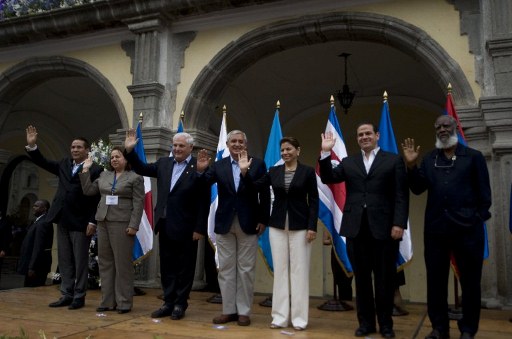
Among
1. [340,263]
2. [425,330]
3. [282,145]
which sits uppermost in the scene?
[282,145]

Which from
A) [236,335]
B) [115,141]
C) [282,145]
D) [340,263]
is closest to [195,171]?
[282,145]

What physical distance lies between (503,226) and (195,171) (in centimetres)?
310

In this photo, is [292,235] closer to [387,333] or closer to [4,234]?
[387,333]

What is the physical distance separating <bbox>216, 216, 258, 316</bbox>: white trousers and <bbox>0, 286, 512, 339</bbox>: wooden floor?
0.60ft

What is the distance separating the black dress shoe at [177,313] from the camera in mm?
4312

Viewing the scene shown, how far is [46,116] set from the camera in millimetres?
10953

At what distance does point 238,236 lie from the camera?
415cm

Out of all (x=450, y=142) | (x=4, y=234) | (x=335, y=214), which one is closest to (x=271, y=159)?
(x=335, y=214)

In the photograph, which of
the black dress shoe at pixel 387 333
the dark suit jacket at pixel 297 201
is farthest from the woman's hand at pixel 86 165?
the black dress shoe at pixel 387 333

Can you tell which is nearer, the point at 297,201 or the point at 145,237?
the point at 297,201

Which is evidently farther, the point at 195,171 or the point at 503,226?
the point at 503,226

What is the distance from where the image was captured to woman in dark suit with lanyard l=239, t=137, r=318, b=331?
3.94 meters

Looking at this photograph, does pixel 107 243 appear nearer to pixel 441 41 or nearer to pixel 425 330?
pixel 425 330

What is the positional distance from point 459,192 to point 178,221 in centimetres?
228
